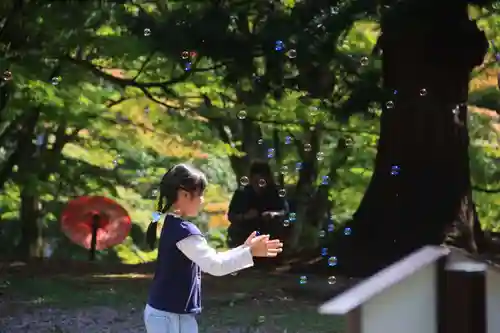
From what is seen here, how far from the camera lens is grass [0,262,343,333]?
20.7ft

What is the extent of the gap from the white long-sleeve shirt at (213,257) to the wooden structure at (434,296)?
850 mm

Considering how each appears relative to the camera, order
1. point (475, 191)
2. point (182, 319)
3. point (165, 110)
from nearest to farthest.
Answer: point (182, 319) → point (165, 110) → point (475, 191)

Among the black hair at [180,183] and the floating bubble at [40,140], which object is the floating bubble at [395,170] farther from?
the black hair at [180,183]

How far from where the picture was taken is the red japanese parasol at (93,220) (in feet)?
31.7

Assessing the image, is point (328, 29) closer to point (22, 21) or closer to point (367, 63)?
point (367, 63)

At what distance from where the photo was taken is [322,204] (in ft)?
37.6

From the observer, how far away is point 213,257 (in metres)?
3.02

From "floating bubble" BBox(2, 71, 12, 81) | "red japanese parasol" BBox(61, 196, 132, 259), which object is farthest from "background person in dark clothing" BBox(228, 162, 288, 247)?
"floating bubble" BBox(2, 71, 12, 81)

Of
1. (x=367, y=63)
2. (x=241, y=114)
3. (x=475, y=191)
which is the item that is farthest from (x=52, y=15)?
(x=475, y=191)

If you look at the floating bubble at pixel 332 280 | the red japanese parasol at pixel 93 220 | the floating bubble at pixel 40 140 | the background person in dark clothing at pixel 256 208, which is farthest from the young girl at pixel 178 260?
the floating bubble at pixel 40 140

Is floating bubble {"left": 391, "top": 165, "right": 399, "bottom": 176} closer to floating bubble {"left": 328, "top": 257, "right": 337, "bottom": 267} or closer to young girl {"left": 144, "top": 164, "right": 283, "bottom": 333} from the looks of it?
floating bubble {"left": 328, "top": 257, "right": 337, "bottom": 267}

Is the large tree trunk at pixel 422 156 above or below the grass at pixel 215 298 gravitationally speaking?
above

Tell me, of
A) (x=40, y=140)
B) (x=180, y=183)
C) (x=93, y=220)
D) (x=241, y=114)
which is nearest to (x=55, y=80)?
(x=241, y=114)

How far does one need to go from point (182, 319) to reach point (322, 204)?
27.6 feet
